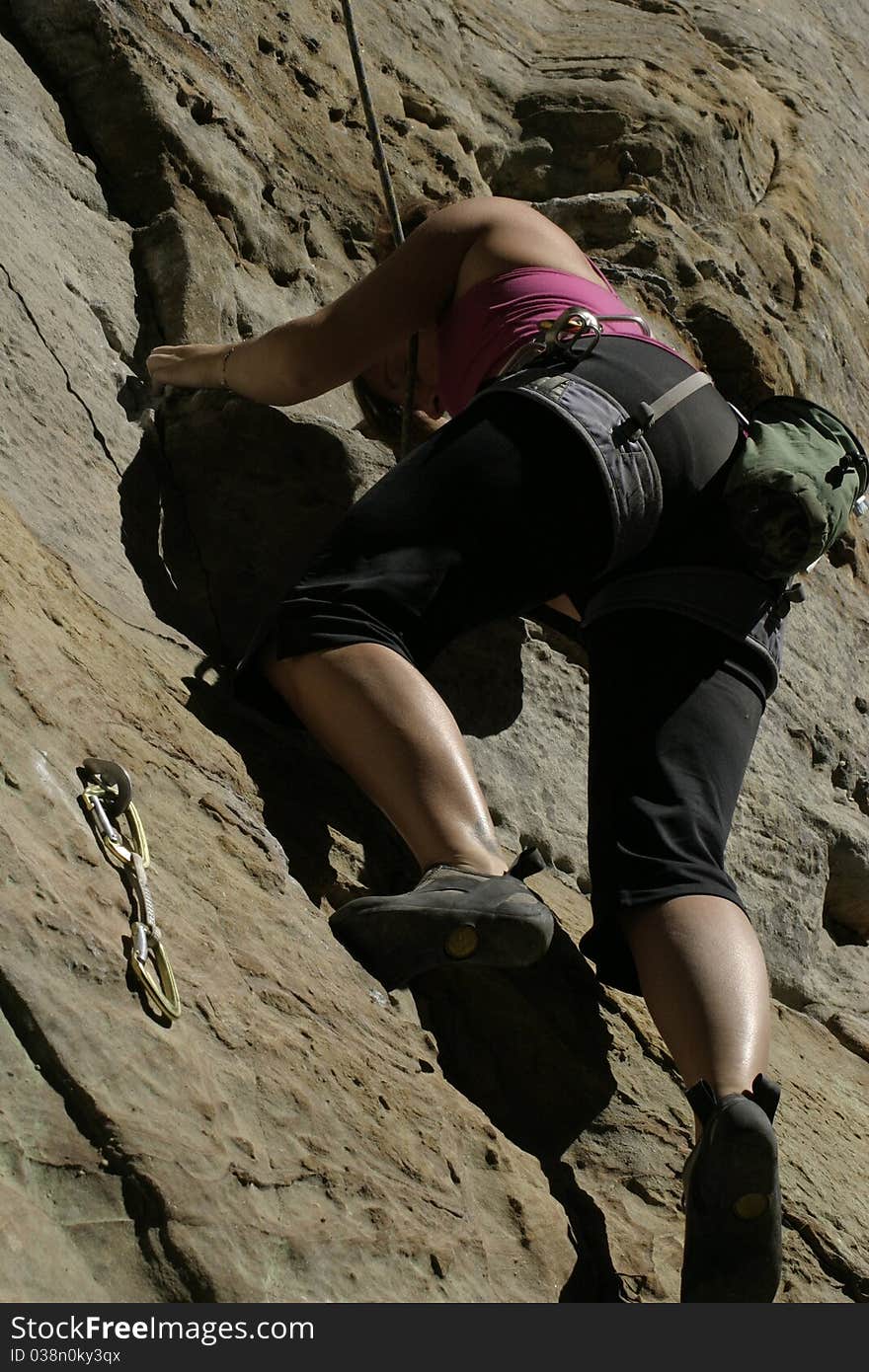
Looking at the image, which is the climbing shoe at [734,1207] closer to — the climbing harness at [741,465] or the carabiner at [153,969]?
the carabiner at [153,969]

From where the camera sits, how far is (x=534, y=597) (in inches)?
93.7

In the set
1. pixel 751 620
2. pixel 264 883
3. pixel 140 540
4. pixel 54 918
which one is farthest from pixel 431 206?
pixel 54 918

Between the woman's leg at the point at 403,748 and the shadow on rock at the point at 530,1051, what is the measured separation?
36 centimetres

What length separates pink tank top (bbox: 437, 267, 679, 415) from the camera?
2480mm

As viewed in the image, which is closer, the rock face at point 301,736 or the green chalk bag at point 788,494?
the rock face at point 301,736

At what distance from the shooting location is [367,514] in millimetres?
2301

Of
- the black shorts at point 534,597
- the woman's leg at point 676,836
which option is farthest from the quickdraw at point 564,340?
the woman's leg at point 676,836

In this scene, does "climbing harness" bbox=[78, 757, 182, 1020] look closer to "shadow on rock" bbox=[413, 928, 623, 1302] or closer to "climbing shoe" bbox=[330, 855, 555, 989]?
"climbing shoe" bbox=[330, 855, 555, 989]

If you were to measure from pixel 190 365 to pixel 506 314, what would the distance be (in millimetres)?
678

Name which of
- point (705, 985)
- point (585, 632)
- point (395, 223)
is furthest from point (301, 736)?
point (395, 223)

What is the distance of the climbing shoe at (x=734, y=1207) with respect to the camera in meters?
1.86

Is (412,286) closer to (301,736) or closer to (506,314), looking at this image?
(506,314)

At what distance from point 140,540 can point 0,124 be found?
1.05m

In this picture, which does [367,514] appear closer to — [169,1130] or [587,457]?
[587,457]
